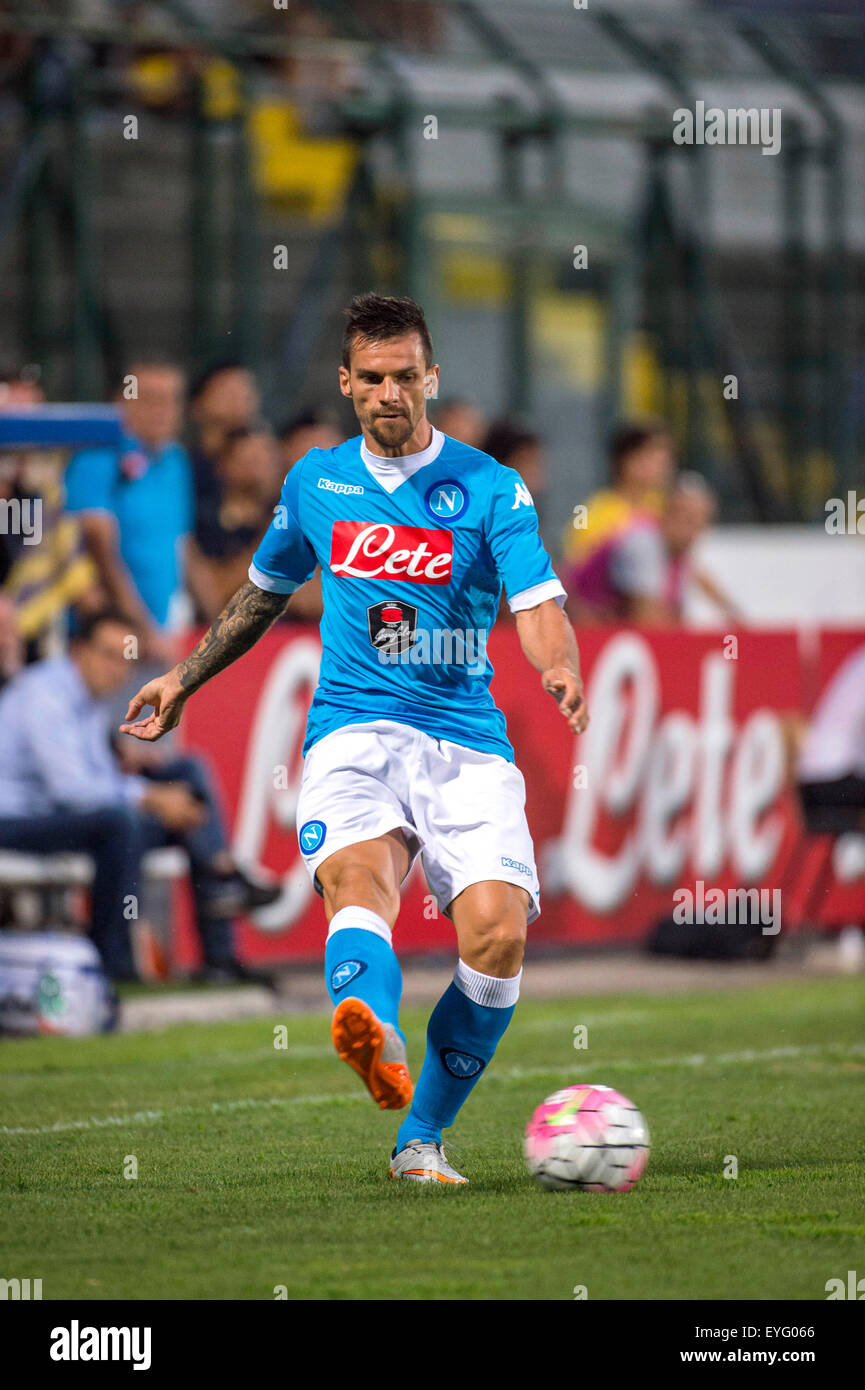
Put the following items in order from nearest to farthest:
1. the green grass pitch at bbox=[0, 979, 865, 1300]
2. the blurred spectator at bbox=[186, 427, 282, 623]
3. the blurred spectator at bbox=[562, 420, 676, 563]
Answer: the green grass pitch at bbox=[0, 979, 865, 1300] → the blurred spectator at bbox=[186, 427, 282, 623] → the blurred spectator at bbox=[562, 420, 676, 563]

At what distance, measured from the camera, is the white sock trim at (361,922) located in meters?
5.74

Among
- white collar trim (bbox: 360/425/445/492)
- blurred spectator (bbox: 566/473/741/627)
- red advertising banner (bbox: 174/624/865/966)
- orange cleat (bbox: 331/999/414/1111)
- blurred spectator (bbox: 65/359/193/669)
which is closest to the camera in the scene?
orange cleat (bbox: 331/999/414/1111)

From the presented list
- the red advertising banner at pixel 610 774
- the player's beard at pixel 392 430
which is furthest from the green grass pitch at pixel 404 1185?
the player's beard at pixel 392 430

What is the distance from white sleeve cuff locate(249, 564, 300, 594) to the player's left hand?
1.03m

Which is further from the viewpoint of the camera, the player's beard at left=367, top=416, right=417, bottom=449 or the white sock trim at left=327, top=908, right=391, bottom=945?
the player's beard at left=367, top=416, right=417, bottom=449

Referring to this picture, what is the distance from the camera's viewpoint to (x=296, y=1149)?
680cm

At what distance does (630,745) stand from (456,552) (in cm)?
687

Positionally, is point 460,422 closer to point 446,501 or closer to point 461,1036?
point 446,501

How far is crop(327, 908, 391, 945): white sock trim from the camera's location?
18.8 ft

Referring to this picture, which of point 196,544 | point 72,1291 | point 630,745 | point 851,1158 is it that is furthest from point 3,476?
point 72,1291

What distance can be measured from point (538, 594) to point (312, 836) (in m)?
0.88

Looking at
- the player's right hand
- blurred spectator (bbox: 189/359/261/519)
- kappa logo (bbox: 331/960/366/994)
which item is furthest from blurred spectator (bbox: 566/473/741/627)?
kappa logo (bbox: 331/960/366/994)

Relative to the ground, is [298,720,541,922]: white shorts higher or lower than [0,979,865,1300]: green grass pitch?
higher

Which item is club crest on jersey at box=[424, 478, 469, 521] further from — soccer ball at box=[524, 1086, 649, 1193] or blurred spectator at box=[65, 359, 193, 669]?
blurred spectator at box=[65, 359, 193, 669]
